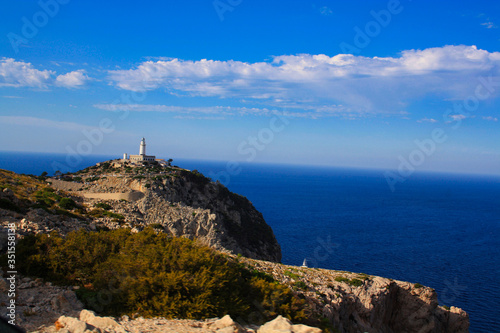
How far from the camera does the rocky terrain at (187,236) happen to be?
10.7 metres

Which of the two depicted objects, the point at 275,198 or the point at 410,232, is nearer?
the point at 410,232

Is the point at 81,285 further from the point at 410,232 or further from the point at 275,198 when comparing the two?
the point at 275,198

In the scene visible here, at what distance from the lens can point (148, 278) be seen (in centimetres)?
1166

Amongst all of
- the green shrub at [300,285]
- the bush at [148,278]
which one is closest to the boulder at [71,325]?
the bush at [148,278]

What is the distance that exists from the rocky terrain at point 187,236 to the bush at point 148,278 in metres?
0.64

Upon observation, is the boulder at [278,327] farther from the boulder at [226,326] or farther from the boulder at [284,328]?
the boulder at [226,326]

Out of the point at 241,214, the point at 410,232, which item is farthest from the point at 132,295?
the point at 410,232

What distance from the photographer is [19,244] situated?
529 inches

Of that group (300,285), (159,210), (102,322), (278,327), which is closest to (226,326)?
(278,327)

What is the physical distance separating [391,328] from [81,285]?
72.4 feet

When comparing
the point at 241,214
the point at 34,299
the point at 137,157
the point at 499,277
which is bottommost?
the point at 499,277

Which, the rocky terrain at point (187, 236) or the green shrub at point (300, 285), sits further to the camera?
the green shrub at point (300, 285)

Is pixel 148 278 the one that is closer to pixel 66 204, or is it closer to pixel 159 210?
pixel 66 204

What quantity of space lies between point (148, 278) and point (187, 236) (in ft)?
63.7
